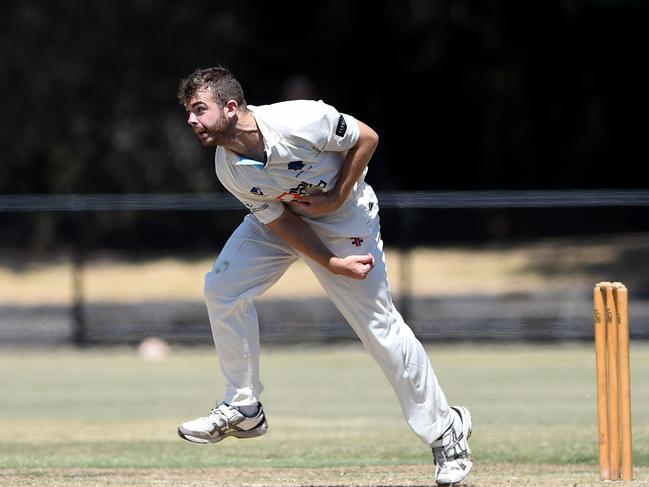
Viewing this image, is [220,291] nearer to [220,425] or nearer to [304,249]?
[304,249]

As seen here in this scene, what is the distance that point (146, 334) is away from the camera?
1647 centimetres

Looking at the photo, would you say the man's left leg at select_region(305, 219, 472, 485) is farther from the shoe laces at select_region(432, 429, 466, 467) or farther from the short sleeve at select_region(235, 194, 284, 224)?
the short sleeve at select_region(235, 194, 284, 224)

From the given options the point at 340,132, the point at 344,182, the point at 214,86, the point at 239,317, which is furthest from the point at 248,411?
the point at 214,86

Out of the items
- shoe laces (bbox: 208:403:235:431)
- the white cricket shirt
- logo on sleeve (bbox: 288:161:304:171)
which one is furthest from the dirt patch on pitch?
logo on sleeve (bbox: 288:161:304:171)

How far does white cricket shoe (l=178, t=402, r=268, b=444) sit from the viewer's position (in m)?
6.74

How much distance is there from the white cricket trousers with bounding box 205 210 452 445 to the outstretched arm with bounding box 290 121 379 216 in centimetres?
16

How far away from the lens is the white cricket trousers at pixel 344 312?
6.71m

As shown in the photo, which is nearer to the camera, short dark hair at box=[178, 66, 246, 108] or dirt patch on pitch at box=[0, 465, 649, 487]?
short dark hair at box=[178, 66, 246, 108]

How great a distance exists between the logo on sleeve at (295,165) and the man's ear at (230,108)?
14.3 inches

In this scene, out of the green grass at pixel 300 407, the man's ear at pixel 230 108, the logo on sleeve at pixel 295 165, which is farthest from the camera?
the green grass at pixel 300 407

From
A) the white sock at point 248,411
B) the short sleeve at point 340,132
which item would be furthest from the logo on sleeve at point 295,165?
the white sock at point 248,411

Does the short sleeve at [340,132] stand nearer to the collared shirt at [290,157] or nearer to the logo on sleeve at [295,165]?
the collared shirt at [290,157]

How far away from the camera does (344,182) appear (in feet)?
21.6

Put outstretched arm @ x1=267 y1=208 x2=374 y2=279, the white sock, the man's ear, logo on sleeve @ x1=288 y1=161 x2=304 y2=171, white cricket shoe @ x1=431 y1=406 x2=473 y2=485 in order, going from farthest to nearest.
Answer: the white sock < white cricket shoe @ x1=431 y1=406 x2=473 y2=485 < outstretched arm @ x1=267 y1=208 x2=374 y2=279 < logo on sleeve @ x1=288 y1=161 x2=304 y2=171 < the man's ear
